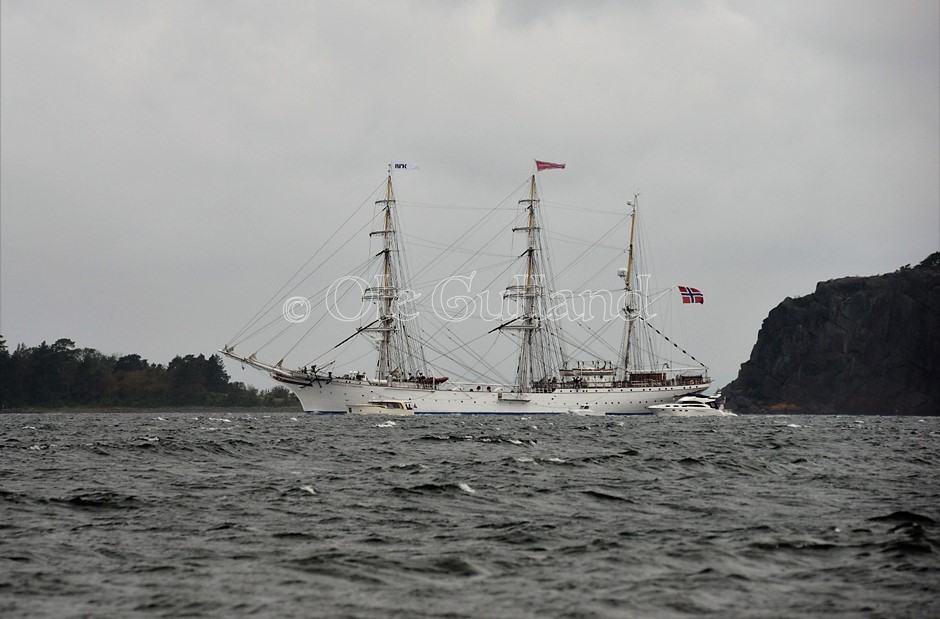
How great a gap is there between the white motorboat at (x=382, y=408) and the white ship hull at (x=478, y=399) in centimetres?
196

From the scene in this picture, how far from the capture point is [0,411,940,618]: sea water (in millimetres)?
12297

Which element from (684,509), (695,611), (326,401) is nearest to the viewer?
(695,611)

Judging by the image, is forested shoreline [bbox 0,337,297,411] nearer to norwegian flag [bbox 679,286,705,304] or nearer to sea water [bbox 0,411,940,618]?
norwegian flag [bbox 679,286,705,304]

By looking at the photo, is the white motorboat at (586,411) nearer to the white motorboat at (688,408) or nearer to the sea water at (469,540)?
the white motorboat at (688,408)

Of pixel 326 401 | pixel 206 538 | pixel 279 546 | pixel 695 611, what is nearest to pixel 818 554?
pixel 695 611

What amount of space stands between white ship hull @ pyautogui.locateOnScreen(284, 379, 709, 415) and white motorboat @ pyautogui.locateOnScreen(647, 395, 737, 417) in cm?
209

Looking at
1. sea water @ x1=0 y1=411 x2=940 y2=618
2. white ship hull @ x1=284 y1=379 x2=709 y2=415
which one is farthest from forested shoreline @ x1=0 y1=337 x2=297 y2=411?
sea water @ x1=0 y1=411 x2=940 y2=618

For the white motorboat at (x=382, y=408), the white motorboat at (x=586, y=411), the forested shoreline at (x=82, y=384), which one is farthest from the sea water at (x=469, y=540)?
the forested shoreline at (x=82, y=384)

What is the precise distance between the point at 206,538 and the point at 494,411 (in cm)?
10515

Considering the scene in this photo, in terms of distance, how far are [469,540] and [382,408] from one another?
9571cm

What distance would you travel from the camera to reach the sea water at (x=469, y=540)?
12297 millimetres

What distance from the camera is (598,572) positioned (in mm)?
14031

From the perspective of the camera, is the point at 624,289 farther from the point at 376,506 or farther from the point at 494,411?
the point at 376,506

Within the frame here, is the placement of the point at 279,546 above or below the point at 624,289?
below
